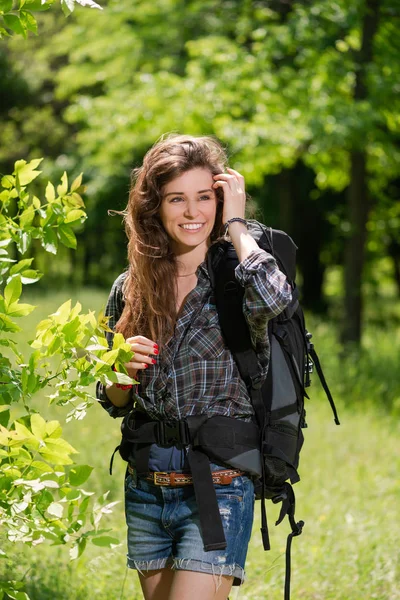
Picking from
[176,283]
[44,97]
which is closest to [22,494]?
[176,283]

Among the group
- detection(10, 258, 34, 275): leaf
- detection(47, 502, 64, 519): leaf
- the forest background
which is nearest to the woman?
detection(10, 258, 34, 275): leaf

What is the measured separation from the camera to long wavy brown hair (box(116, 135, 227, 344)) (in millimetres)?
3225

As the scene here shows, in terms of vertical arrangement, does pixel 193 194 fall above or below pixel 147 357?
above

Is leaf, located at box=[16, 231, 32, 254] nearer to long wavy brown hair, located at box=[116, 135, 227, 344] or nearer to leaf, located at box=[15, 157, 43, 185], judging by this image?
leaf, located at box=[15, 157, 43, 185]

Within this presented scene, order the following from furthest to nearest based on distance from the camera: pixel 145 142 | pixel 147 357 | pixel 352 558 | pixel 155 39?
pixel 155 39, pixel 145 142, pixel 352 558, pixel 147 357

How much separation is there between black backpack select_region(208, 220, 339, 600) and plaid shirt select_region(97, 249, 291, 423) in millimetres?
42

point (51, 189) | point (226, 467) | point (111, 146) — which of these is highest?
point (51, 189)

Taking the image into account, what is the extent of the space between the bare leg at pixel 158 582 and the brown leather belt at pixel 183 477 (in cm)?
32

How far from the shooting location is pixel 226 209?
322 cm

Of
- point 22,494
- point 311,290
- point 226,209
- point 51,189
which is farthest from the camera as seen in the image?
point 311,290

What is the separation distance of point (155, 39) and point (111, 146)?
2.53 metres

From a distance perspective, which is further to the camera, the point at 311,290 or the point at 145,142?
the point at 311,290

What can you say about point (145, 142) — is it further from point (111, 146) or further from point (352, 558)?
point (352, 558)

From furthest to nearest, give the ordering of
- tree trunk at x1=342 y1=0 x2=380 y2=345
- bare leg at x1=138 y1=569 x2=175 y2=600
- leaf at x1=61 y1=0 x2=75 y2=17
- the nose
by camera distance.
Answer: tree trunk at x1=342 y1=0 x2=380 y2=345, the nose, bare leg at x1=138 y1=569 x2=175 y2=600, leaf at x1=61 y1=0 x2=75 y2=17
